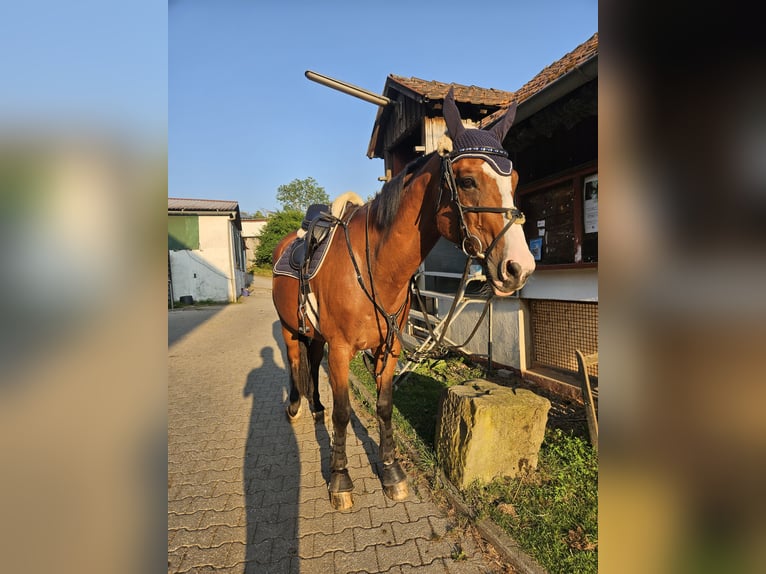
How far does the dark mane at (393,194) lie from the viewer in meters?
2.43

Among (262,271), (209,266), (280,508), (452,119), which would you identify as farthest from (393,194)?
(262,271)

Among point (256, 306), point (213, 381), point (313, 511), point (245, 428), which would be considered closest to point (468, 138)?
point (313, 511)

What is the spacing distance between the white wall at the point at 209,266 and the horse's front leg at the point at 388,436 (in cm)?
1831

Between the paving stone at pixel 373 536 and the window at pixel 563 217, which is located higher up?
the window at pixel 563 217

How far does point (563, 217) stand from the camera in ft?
15.4

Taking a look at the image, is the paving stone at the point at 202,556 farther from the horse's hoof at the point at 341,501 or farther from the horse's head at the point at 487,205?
the horse's head at the point at 487,205

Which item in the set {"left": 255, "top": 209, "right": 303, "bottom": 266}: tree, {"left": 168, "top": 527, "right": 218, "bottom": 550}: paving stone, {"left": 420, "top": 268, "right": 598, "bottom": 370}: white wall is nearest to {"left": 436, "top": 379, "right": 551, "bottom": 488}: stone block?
{"left": 168, "top": 527, "right": 218, "bottom": 550}: paving stone

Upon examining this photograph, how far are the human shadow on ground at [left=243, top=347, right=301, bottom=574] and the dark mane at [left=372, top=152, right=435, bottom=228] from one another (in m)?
2.16

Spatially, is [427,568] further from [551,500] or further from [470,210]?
[470,210]

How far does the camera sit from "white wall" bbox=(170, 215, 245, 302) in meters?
18.8

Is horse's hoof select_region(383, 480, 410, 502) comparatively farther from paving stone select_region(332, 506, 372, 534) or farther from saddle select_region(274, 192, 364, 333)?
saddle select_region(274, 192, 364, 333)

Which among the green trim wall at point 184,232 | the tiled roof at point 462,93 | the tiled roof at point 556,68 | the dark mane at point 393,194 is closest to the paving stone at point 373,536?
the dark mane at point 393,194
